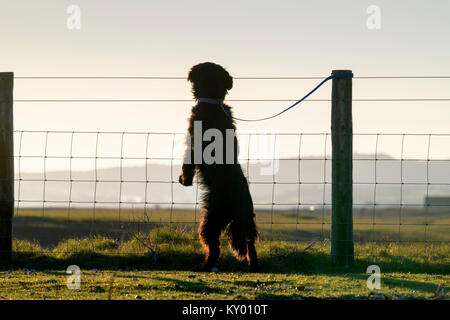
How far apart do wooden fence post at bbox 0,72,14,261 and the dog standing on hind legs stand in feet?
10.2

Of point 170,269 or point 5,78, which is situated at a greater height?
point 5,78

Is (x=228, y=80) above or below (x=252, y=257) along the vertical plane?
above

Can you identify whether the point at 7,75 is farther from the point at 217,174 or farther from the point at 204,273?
the point at 204,273

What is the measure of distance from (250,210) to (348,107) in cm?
199

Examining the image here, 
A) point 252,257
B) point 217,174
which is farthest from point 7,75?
A: point 252,257

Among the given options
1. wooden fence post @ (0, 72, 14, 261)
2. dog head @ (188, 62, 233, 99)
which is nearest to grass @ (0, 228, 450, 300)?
wooden fence post @ (0, 72, 14, 261)

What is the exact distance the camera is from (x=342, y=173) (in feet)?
24.1

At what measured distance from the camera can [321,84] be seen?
24.3 ft

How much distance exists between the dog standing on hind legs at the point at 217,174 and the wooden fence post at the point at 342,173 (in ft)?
4.88

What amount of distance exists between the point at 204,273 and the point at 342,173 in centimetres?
216

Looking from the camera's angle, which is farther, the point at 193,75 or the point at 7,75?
the point at 7,75

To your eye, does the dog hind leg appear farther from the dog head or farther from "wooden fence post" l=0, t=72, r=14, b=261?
"wooden fence post" l=0, t=72, r=14, b=261
